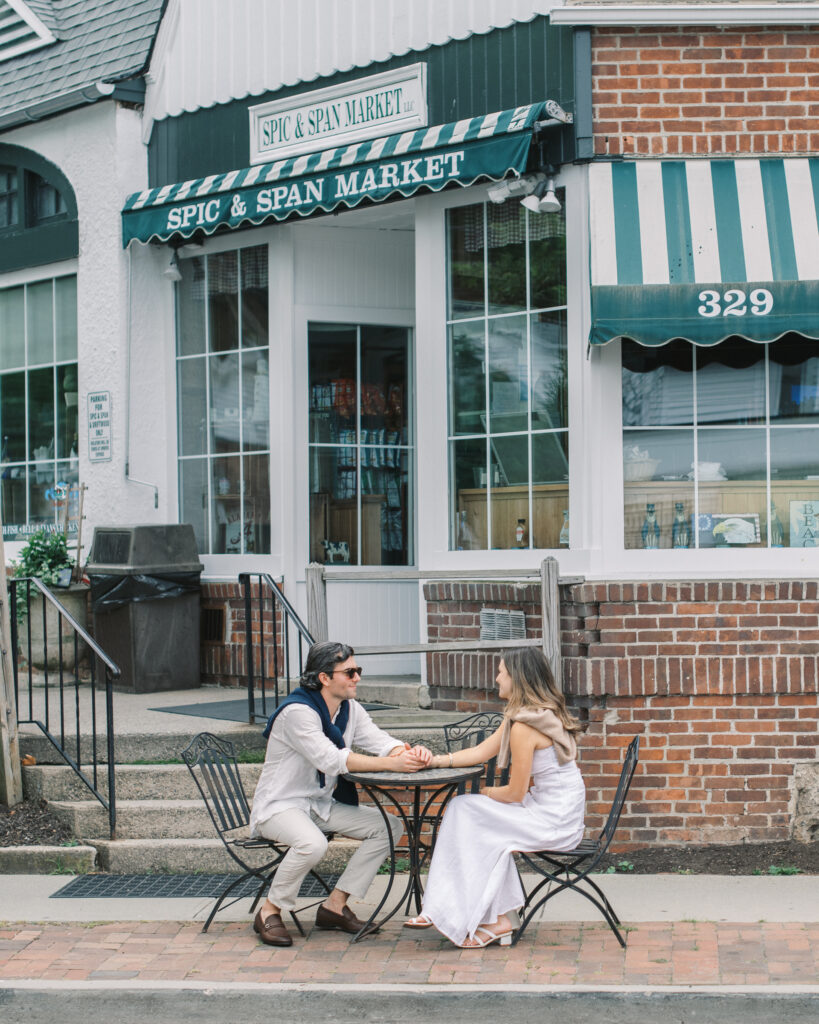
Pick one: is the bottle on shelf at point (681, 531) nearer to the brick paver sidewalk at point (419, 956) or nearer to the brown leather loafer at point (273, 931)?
the brick paver sidewalk at point (419, 956)

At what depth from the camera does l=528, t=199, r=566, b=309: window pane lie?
26.7ft

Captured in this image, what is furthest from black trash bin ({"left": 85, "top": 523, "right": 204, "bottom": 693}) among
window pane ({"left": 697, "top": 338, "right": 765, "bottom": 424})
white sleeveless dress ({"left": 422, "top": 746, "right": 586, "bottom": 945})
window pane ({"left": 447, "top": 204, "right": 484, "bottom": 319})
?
white sleeveless dress ({"left": 422, "top": 746, "right": 586, "bottom": 945})

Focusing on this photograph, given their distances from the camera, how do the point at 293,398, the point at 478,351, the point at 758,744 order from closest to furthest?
the point at 758,744 → the point at 478,351 → the point at 293,398

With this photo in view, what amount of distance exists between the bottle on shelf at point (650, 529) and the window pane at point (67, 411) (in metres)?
4.86

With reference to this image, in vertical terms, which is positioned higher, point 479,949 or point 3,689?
point 3,689

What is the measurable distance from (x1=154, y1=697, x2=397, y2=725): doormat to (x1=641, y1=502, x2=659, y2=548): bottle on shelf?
6.34 feet

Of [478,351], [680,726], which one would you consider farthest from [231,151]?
[680,726]

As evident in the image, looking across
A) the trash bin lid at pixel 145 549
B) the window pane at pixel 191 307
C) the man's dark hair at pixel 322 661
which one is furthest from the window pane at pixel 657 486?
the window pane at pixel 191 307

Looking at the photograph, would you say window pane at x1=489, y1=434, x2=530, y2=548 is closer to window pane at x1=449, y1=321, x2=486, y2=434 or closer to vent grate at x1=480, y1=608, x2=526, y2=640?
window pane at x1=449, y1=321, x2=486, y2=434

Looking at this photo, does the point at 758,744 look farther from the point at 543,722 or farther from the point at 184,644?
the point at 184,644

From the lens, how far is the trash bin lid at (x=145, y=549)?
937cm

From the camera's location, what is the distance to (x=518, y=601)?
26.0 feet

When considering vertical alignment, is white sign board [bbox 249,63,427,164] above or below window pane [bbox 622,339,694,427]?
above

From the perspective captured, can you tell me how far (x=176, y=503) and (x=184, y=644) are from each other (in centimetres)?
113
